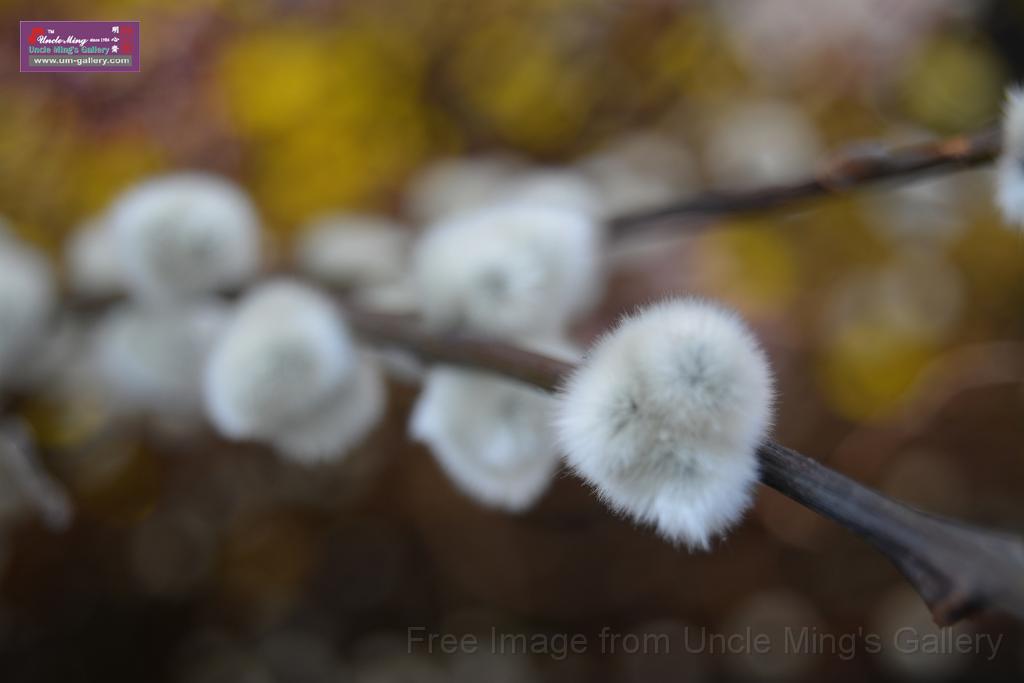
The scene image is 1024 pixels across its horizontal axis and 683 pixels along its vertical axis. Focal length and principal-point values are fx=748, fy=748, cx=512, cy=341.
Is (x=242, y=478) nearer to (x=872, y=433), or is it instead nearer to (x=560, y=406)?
(x=560, y=406)

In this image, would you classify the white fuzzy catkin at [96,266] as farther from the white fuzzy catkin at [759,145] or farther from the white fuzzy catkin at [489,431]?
the white fuzzy catkin at [759,145]

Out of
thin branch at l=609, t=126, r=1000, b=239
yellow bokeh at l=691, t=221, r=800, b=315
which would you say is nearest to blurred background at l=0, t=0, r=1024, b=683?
yellow bokeh at l=691, t=221, r=800, b=315

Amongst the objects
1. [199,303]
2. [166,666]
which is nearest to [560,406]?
[199,303]

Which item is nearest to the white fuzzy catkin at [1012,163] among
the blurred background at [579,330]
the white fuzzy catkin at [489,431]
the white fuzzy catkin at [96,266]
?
the white fuzzy catkin at [489,431]

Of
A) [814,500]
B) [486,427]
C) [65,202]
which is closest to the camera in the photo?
[814,500]

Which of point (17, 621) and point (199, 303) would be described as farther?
point (17, 621)

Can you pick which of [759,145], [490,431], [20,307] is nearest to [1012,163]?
[490,431]
